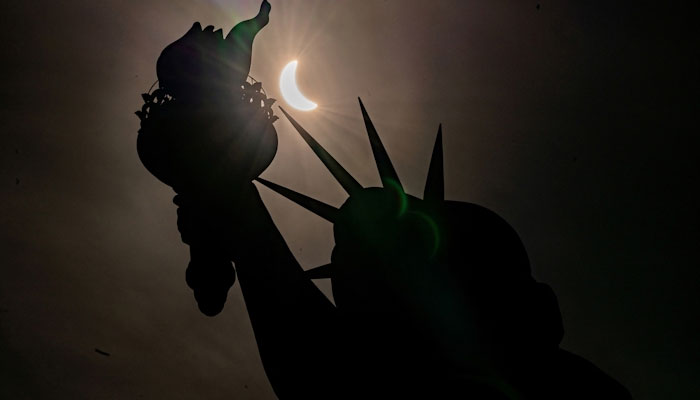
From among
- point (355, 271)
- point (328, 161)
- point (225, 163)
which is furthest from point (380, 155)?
point (225, 163)

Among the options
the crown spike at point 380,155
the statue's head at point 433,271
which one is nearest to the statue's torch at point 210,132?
the statue's head at point 433,271

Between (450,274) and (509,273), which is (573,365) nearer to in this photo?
(509,273)

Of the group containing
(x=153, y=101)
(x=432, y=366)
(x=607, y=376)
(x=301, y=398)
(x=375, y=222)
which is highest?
(x=153, y=101)

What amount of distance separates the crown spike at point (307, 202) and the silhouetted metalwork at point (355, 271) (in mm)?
31

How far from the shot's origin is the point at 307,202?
36.4ft

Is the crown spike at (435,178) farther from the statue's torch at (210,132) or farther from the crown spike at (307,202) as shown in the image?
the statue's torch at (210,132)

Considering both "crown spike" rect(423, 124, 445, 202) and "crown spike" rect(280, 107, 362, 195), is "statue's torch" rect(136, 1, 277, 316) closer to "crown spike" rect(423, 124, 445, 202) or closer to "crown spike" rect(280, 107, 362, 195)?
"crown spike" rect(280, 107, 362, 195)

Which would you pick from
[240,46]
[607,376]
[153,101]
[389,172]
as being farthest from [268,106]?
[607,376]

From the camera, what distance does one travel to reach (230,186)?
1321 cm

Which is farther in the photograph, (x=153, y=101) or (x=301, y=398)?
(x=153, y=101)

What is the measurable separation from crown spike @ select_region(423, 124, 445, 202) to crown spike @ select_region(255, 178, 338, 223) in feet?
7.93

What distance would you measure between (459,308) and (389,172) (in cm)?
389

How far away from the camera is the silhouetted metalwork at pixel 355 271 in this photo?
11484mm

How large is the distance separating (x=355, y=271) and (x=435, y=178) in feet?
10.8
